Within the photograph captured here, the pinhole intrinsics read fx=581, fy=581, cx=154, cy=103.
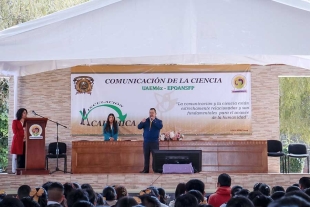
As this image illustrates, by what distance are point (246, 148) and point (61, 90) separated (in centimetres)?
485

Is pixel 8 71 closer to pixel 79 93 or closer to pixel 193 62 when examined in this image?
pixel 79 93

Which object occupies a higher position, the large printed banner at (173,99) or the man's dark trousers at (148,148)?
the large printed banner at (173,99)

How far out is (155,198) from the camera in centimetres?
486

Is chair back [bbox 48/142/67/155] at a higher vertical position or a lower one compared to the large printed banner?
lower

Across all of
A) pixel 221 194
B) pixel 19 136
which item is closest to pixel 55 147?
pixel 19 136

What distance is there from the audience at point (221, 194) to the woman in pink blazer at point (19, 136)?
6.36 meters

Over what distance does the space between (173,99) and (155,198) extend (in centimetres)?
968

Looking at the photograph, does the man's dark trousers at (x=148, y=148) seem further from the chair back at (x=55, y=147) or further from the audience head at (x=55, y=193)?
the audience head at (x=55, y=193)

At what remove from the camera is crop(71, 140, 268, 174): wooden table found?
1316 cm

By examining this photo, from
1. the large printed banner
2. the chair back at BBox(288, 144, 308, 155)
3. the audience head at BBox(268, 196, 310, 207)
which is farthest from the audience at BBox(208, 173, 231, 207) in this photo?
the chair back at BBox(288, 144, 308, 155)

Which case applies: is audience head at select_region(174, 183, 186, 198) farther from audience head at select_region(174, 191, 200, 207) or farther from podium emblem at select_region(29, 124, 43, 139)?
podium emblem at select_region(29, 124, 43, 139)

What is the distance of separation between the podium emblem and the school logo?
9.40 feet

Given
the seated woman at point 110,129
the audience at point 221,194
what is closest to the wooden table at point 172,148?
the seated woman at point 110,129

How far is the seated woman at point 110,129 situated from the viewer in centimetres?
1357
